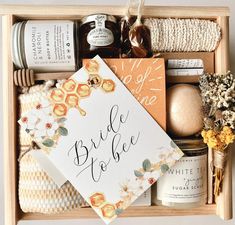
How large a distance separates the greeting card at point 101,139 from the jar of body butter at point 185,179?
0.01 m

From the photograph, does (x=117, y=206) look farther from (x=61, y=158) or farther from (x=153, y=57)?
(x=153, y=57)

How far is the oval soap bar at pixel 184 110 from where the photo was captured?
584 millimetres

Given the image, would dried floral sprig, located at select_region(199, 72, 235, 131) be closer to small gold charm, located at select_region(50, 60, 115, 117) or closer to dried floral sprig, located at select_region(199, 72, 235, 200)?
dried floral sprig, located at select_region(199, 72, 235, 200)

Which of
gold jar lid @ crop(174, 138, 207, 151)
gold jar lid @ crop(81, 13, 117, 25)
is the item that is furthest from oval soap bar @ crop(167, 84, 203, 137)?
gold jar lid @ crop(81, 13, 117, 25)

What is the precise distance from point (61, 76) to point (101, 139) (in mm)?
105

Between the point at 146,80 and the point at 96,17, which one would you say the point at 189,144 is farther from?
the point at 96,17

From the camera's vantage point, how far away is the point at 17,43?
0.58 m

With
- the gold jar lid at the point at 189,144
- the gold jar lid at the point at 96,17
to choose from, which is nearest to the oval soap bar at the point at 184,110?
the gold jar lid at the point at 189,144

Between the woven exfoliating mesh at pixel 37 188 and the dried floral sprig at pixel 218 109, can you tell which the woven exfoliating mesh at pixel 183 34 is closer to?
the dried floral sprig at pixel 218 109

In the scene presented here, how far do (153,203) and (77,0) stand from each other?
0.36 metres

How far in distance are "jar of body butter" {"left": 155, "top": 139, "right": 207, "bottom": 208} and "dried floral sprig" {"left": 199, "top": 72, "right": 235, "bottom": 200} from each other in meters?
0.02

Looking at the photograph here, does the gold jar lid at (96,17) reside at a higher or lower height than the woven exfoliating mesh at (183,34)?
higher

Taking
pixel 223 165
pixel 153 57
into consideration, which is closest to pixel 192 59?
pixel 153 57

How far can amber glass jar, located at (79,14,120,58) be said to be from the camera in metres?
0.58
